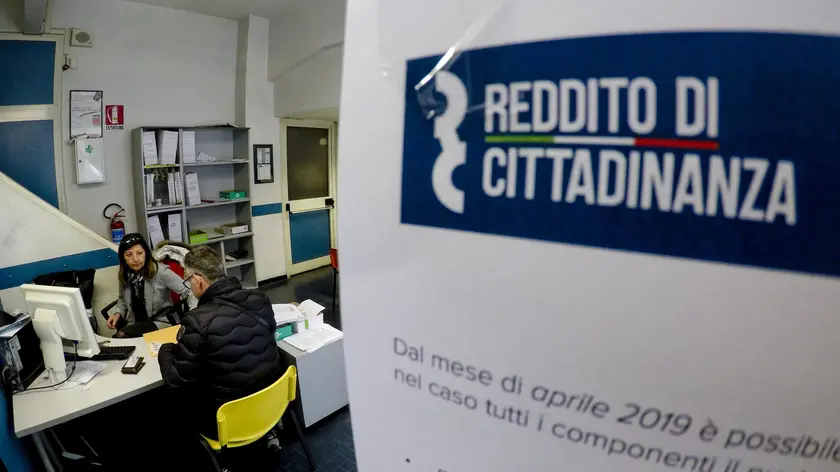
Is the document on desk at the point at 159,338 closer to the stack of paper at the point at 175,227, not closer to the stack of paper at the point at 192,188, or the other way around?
the stack of paper at the point at 175,227

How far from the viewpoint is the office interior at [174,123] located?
280cm

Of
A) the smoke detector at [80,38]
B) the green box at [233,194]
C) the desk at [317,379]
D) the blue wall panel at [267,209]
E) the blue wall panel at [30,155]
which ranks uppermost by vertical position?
the smoke detector at [80,38]

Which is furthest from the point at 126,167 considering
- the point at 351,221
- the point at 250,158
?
the point at 351,221

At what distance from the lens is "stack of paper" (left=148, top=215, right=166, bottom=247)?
4.21 meters

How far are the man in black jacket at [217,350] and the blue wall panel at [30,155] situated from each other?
117 inches

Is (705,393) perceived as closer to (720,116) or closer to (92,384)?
(720,116)

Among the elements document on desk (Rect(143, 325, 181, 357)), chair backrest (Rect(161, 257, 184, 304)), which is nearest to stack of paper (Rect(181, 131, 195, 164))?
chair backrest (Rect(161, 257, 184, 304))

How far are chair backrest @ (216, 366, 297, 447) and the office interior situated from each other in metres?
0.33

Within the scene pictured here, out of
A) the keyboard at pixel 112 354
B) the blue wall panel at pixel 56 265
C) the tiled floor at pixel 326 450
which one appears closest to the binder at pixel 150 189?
the blue wall panel at pixel 56 265

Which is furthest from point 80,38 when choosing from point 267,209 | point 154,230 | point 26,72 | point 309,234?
point 309,234

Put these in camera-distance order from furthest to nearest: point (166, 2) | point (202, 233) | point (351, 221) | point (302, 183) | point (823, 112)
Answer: point (302, 183) → point (202, 233) → point (166, 2) → point (351, 221) → point (823, 112)

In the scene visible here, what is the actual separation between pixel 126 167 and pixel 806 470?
17.6ft

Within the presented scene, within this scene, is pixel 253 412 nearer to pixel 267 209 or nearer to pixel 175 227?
pixel 175 227

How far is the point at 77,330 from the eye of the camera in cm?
186
